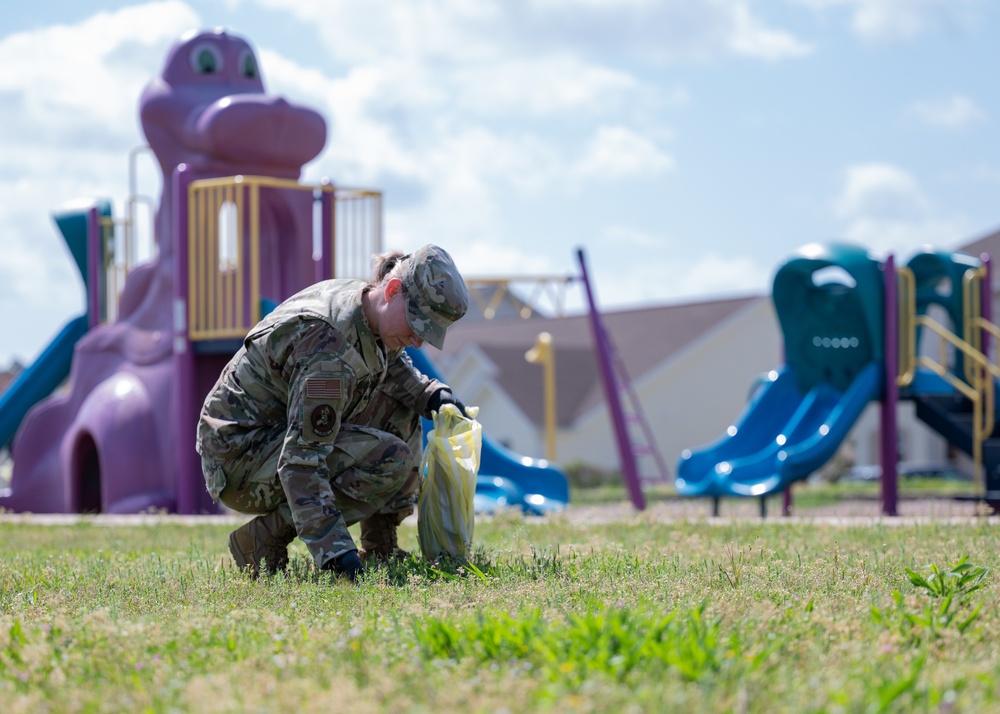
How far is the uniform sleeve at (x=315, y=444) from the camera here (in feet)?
15.6

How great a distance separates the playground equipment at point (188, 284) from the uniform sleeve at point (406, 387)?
5.99m

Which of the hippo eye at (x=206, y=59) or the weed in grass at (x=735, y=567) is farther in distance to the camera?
the hippo eye at (x=206, y=59)

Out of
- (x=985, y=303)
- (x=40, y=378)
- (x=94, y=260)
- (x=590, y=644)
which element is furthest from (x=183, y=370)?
(x=590, y=644)

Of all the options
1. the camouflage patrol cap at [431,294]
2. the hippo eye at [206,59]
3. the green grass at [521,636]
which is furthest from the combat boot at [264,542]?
the hippo eye at [206,59]

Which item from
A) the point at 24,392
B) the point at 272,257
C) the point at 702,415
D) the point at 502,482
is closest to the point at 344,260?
the point at 272,257

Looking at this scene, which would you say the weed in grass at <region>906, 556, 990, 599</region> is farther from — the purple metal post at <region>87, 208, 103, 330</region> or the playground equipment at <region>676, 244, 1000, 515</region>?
the purple metal post at <region>87, 208, 103, 330</region>

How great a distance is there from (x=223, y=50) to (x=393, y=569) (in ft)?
30.6

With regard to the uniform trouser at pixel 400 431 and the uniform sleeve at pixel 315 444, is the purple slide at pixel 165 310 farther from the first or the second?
the uniform sleeve at pixel 315 444

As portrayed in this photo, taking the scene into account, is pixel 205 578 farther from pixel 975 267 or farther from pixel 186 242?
pixel 975 267

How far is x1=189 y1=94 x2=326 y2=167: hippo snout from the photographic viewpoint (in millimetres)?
11984

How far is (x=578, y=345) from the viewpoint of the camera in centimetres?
3350

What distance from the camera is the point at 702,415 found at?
1289 inches

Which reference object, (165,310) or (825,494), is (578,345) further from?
(165,310)

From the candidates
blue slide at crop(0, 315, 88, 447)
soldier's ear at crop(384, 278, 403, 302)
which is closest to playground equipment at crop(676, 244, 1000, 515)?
blue slide at crop(0, 315, 88, 447)
